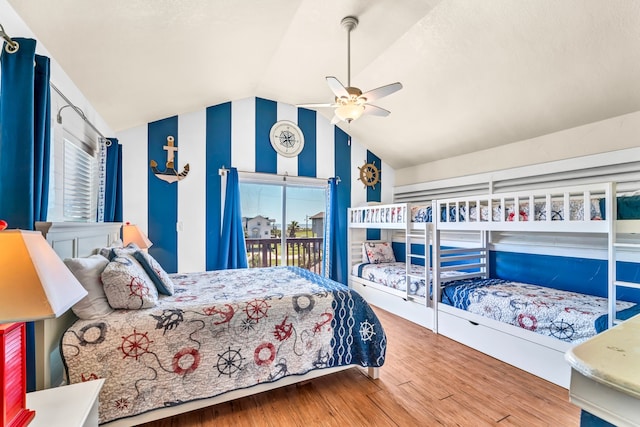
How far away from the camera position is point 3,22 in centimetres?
138

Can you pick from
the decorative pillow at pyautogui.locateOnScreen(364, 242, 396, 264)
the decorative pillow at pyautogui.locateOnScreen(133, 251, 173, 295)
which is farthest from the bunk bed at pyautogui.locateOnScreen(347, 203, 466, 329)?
the decorative pillow at pyautogui.locateOnScreen(133, 251, 173, 295)

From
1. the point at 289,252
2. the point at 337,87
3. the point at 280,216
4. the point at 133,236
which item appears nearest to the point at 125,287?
the point at 133,236

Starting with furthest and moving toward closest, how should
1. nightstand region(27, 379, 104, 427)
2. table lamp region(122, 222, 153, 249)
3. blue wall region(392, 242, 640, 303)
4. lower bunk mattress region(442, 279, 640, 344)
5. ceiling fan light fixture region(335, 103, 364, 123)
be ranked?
1. table lamp region(122, 222, 153, 249)
2. blue wall region(392, 242, 640, 303)
3. ceiling fan light fixture region(335, 103, 364, 123)
4. lower bunk mattress region(442, 279, 640, 344)
5. nightstand region(27, 379, 104, 427)

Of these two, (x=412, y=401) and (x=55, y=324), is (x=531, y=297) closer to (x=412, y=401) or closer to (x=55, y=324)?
(x=412, y=401)

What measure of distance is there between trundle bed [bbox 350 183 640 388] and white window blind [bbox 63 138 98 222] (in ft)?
11.3

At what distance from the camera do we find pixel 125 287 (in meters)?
1.68

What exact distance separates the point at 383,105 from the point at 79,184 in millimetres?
3321

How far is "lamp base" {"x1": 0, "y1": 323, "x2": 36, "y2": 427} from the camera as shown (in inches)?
34.3

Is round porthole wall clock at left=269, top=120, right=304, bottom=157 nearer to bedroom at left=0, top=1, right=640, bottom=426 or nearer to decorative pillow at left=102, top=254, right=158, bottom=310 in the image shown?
bedroom at left=0, top=1, right=640, bottom=426

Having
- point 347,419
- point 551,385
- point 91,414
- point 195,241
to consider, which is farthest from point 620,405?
point 195,241

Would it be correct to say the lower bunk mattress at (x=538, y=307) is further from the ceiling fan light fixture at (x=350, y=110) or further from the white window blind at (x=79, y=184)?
the white window blind at (x=79, y=184)

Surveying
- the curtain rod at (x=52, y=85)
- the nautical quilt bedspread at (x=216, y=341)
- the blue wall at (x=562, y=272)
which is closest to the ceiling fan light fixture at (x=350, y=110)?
the nautical quilt bedspread at (x=216, y=341)

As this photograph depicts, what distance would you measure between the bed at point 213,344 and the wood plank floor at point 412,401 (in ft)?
0.48

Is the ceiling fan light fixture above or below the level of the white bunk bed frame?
above
